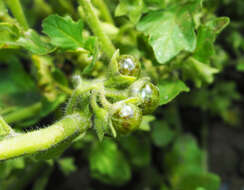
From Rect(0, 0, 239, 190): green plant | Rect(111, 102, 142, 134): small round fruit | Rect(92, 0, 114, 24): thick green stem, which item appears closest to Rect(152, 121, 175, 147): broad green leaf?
Rect(0, 0, 239, 190): green plant

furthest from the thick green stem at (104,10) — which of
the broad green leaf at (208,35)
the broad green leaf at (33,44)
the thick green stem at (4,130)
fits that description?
the thick green stem at (4,130)

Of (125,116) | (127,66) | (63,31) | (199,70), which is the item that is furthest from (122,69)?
(199,70)

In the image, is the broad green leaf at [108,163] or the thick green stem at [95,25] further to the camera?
the broad green leaf at [108,163]

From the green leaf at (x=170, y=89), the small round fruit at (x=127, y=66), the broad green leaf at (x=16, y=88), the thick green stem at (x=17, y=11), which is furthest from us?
the broad green leaf at (x=16, y=88)

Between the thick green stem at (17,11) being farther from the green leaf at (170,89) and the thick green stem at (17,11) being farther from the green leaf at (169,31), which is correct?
the green leaf at (170,89)

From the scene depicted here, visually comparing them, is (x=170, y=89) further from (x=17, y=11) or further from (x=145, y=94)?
(x=17, y=11)

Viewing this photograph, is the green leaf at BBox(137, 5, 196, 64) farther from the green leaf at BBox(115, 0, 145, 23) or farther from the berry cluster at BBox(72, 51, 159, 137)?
the berry cluster at BBox(72, 51, 159, 137)
